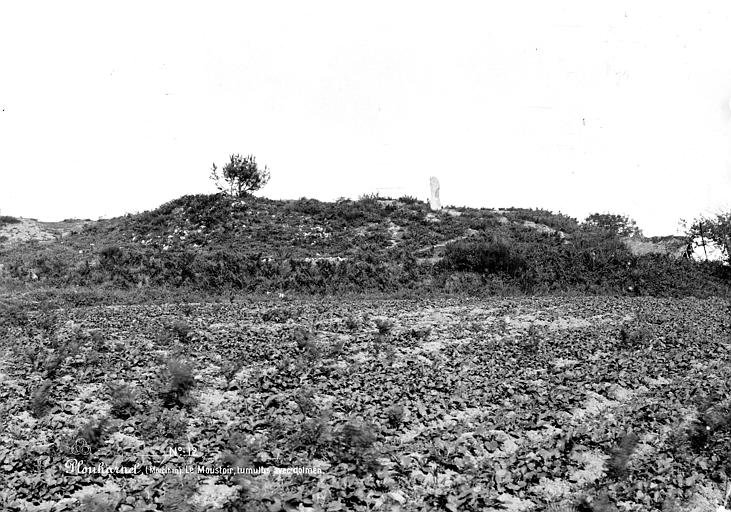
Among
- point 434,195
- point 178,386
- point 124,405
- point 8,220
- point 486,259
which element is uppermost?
point 434,195

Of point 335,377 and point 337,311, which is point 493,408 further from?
point 337,311

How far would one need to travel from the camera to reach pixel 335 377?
12.2 m

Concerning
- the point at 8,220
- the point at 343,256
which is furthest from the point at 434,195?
the point at 8,220

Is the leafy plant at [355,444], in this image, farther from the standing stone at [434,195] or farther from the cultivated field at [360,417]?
the standing stone at [434,195]

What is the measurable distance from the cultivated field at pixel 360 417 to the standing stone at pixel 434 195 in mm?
29808

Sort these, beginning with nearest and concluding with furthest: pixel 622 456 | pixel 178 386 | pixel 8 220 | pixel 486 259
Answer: pixel 622 456, pixel 178 386, pixel 486 259, pixel 8 220

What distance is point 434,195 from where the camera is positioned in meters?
47.3

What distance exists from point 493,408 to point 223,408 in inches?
215

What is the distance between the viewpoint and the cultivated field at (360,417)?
7629mm

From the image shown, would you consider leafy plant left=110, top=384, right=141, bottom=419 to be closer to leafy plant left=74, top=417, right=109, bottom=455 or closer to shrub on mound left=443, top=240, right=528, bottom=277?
leafy plant left=74, top=417, right=109, bottom=455

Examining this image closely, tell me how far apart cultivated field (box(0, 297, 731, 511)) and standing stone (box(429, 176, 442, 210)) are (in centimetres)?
2981

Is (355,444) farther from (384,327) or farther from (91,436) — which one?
(384,327)

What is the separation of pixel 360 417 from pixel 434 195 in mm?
38777

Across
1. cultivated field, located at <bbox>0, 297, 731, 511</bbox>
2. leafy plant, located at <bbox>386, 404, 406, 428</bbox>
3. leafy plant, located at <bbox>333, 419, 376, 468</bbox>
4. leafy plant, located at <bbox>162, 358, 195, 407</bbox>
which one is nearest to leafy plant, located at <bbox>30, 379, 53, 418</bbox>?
cultivated field, located at <bbox>0, 297, 731, 511</bbox>
